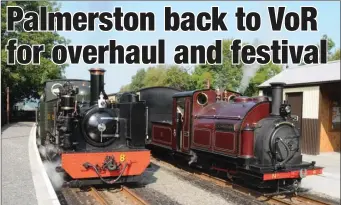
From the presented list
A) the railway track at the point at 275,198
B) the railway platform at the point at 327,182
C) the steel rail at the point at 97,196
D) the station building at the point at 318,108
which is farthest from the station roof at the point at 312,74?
the steel rail at the point at 97,196

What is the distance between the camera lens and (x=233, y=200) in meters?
8.03

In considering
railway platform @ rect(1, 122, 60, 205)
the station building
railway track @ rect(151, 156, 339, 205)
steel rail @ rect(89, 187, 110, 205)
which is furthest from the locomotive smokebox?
the station building

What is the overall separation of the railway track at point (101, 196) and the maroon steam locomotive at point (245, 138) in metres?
2.56

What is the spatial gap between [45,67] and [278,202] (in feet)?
76.9

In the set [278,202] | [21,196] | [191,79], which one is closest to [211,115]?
[278,202]

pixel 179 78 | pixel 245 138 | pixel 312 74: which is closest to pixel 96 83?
pixel 245 138

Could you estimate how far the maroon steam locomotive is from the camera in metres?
8.23

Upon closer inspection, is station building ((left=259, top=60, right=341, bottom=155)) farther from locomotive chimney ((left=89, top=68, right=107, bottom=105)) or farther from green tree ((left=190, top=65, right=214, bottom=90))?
green tree ((left=190, top=65, right=214, bottom=90))

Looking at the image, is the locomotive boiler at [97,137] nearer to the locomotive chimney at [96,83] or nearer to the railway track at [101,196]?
the locomotive chimney at [96,83]

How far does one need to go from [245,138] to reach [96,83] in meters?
3.62

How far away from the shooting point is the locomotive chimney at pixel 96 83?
8438 millimetres

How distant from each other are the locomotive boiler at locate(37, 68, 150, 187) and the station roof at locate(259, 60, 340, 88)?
852cm

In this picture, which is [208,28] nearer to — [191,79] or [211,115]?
[211,115]

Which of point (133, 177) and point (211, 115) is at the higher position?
point (211, 115)
